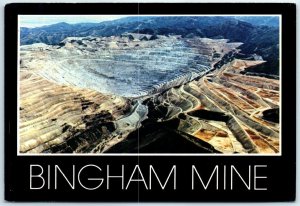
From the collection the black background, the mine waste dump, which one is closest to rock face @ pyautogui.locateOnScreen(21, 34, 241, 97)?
the mine waste dump

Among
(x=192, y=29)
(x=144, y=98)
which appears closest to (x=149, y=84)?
(x=144, y=98)

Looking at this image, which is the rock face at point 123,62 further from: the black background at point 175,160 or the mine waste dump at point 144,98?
the black background at point 175,160

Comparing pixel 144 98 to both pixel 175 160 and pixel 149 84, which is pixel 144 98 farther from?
pixel 175 160

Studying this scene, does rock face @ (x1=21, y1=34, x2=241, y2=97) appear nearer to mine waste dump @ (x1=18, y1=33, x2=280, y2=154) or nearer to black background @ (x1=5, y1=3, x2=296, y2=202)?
mine waste dump @ (x1=18, y1=33, x2=280, y2=154)

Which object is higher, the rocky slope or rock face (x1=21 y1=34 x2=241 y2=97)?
the rocky slope

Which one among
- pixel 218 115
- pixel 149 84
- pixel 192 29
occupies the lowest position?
pixel 218 115

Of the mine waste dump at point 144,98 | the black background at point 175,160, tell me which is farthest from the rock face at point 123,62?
the black background at point 175,160
